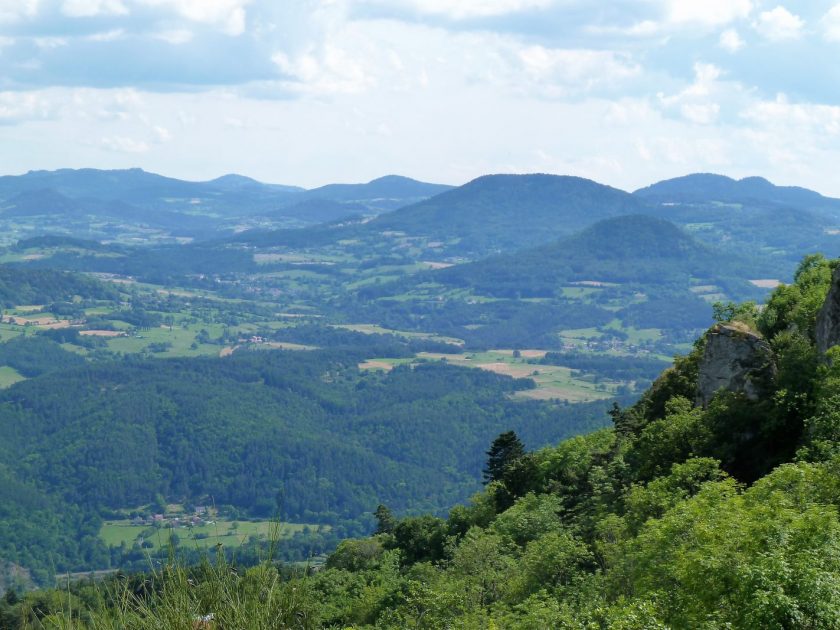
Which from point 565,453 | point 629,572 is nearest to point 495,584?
point 629,572

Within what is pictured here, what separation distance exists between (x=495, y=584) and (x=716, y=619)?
24.6 metres

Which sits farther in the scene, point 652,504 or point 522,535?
point 522,535

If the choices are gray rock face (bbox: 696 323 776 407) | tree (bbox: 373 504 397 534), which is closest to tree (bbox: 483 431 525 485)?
tree (bbox: 373 504 397 534)

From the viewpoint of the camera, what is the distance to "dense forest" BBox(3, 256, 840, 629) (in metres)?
20.7

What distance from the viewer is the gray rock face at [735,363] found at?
54188mm

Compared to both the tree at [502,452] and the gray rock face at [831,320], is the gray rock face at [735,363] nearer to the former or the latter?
the gray rock face at [831,320]

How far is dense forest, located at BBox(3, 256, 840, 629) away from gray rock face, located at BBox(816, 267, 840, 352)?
1.32 ft

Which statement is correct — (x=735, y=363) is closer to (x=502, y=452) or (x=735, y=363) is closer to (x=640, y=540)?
(x=640, y=540)

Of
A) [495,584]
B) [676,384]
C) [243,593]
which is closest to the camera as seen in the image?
[243,593]

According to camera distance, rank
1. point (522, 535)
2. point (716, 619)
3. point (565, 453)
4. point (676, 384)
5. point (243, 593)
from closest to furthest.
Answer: point (243, 593)
point (716, 619)
point (522, 535)
point (676, 384)
point (565, 453)

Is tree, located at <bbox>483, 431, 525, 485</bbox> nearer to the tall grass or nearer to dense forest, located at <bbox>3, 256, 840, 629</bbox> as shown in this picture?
dense forest, located at <bbox>3, 256, 840, 629</bbox>

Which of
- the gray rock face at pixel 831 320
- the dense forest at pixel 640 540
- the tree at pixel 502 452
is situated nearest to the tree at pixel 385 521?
the dense forest at pixel 640 540

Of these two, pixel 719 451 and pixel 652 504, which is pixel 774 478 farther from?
pixel 719 451

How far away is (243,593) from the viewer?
1992cm
